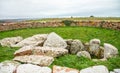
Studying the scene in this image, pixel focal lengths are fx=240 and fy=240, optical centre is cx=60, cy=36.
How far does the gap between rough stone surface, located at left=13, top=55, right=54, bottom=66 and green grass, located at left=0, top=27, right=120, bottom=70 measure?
0.32 meters

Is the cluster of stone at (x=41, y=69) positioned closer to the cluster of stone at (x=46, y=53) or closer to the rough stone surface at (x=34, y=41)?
the cluster of stone at (x=46, y=53)

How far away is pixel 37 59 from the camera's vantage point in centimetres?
1010

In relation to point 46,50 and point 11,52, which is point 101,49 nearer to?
point 46,50

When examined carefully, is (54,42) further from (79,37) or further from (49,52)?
(79,37)

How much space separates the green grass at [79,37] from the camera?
10.2 m

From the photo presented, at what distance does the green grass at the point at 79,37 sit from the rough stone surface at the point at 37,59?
1.04 ft

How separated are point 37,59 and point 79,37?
5.98 m

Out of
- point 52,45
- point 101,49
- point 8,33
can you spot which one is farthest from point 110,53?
point 8,33

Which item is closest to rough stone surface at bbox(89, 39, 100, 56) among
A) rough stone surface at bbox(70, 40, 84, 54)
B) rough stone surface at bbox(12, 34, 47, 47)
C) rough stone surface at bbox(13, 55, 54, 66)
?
rough stone surface at bbox(70, 40, 84, 54)

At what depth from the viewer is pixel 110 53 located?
39.7 feet

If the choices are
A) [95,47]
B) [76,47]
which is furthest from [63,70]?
[95,47]

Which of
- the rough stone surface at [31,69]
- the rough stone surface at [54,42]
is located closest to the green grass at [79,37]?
the rough stone surface at [31,69]

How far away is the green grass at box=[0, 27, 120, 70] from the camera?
1023 cm

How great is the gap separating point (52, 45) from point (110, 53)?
3.03 metres
